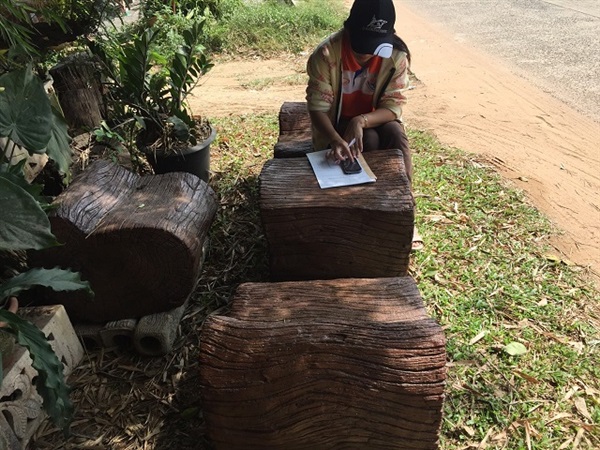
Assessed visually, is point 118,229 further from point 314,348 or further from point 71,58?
point 71,58

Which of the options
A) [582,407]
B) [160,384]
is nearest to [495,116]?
[582,407]

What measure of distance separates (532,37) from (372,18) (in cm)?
582

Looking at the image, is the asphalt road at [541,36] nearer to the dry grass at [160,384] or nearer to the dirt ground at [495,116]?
the dirt ground at [495,116]

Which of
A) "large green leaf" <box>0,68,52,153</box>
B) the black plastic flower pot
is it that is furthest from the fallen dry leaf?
the black plastic flower pot

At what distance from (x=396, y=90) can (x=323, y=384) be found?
1.85 meters

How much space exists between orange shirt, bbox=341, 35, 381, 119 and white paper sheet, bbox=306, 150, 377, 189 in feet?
1.42

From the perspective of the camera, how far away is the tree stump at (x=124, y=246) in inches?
92.5

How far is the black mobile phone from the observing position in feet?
8.79

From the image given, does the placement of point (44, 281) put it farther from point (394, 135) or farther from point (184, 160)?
point (394, 135)

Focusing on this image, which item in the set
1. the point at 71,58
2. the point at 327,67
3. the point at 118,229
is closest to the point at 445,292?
the point at 327,67

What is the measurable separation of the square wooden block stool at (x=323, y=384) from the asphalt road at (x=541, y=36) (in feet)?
14.0

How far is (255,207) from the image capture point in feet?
11.9

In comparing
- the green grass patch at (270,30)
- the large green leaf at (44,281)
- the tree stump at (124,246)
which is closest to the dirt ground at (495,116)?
the green grass patch at (270,30)

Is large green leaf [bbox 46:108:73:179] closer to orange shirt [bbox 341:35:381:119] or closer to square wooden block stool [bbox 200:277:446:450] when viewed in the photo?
square wooden block stool [bbox 200:277:446:450]
